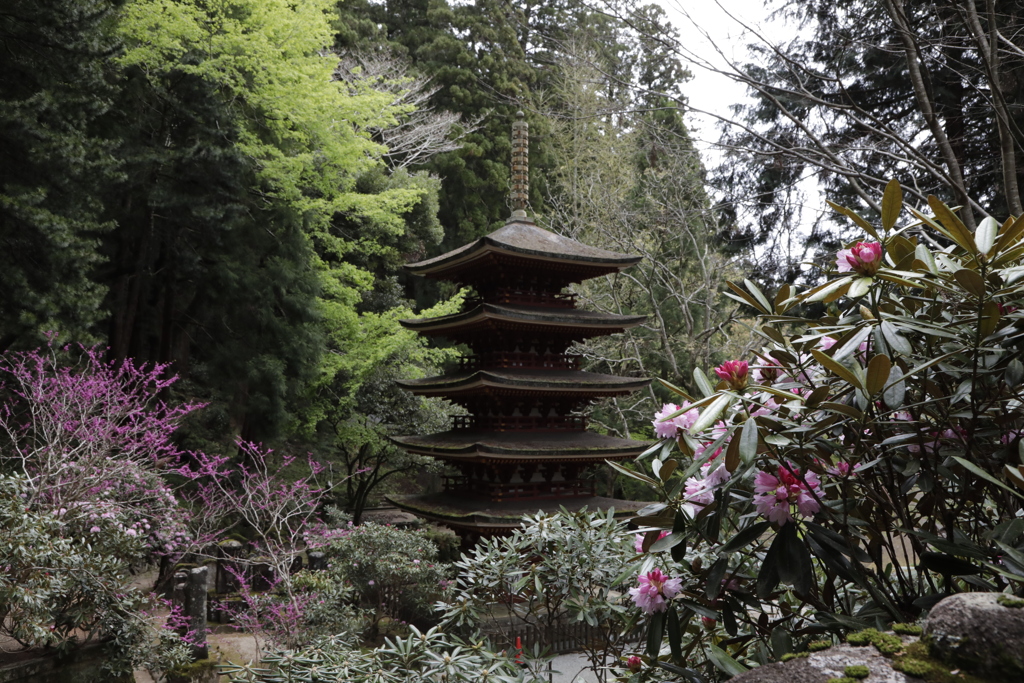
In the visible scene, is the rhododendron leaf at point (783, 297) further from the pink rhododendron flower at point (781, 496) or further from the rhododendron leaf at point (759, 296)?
the pink rhododendron flower at point (781, 496)

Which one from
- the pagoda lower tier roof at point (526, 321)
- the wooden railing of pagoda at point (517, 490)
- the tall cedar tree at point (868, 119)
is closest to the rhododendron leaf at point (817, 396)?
the tall cedar tree at point (868, 119)

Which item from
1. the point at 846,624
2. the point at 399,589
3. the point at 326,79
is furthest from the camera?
the point at 326,79

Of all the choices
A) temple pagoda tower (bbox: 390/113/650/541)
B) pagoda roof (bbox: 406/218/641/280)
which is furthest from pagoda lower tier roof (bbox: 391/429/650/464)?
pagoda roof (bbox: 406/218/641/280)

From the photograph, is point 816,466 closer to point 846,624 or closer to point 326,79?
point 846,624

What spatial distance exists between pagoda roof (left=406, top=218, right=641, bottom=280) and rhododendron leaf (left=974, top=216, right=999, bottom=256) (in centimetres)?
732

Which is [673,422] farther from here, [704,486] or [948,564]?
[948,564]

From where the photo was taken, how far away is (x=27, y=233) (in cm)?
865

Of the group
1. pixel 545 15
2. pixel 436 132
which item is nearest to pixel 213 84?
pixel 436 132

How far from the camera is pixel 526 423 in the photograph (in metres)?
9.72

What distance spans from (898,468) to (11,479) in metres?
6.43

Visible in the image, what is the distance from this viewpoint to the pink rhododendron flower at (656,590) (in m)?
1.90

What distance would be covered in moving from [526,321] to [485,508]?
99.2 inches

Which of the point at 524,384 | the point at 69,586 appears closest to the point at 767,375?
the point at 69,586

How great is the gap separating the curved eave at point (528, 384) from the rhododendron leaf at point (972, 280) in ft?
24.2
